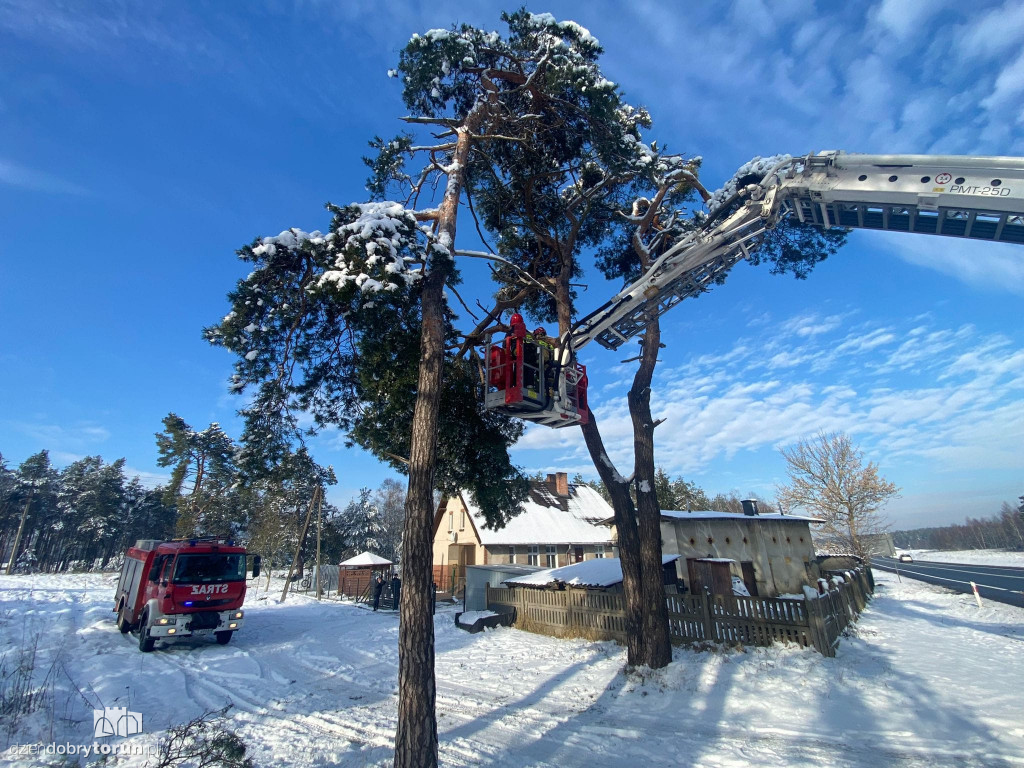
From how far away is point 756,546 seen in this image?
1966 centimetres

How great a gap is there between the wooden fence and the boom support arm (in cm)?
704

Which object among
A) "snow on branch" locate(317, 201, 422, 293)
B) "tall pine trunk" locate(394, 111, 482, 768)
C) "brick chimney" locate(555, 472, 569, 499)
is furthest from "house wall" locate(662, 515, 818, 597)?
"brick chimney" locate(555, 472, 569, 499)

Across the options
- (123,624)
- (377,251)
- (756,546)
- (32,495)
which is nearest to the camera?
(377,251)

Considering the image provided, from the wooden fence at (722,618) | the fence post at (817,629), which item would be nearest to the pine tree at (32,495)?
the wooden fence at (722,618)

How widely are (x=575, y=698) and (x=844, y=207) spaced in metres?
9.62

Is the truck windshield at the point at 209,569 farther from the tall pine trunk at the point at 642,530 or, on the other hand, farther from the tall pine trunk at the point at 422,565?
the tall pine trunk at the point at 642,530

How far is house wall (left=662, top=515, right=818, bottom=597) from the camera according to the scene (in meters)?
18.5

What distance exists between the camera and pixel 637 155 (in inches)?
386

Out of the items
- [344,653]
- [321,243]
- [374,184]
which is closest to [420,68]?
[374,184]

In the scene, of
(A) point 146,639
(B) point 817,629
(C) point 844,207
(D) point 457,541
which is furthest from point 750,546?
(D) point 457,541

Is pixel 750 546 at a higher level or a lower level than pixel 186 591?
higher

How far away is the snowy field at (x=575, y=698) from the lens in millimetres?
6234

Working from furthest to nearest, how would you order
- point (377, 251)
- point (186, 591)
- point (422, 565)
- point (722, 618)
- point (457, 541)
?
point (457, 541), point (186, 591), point (722, 618), point (377, 251), point (422, 565)

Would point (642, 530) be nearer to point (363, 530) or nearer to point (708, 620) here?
point (708, 620)
